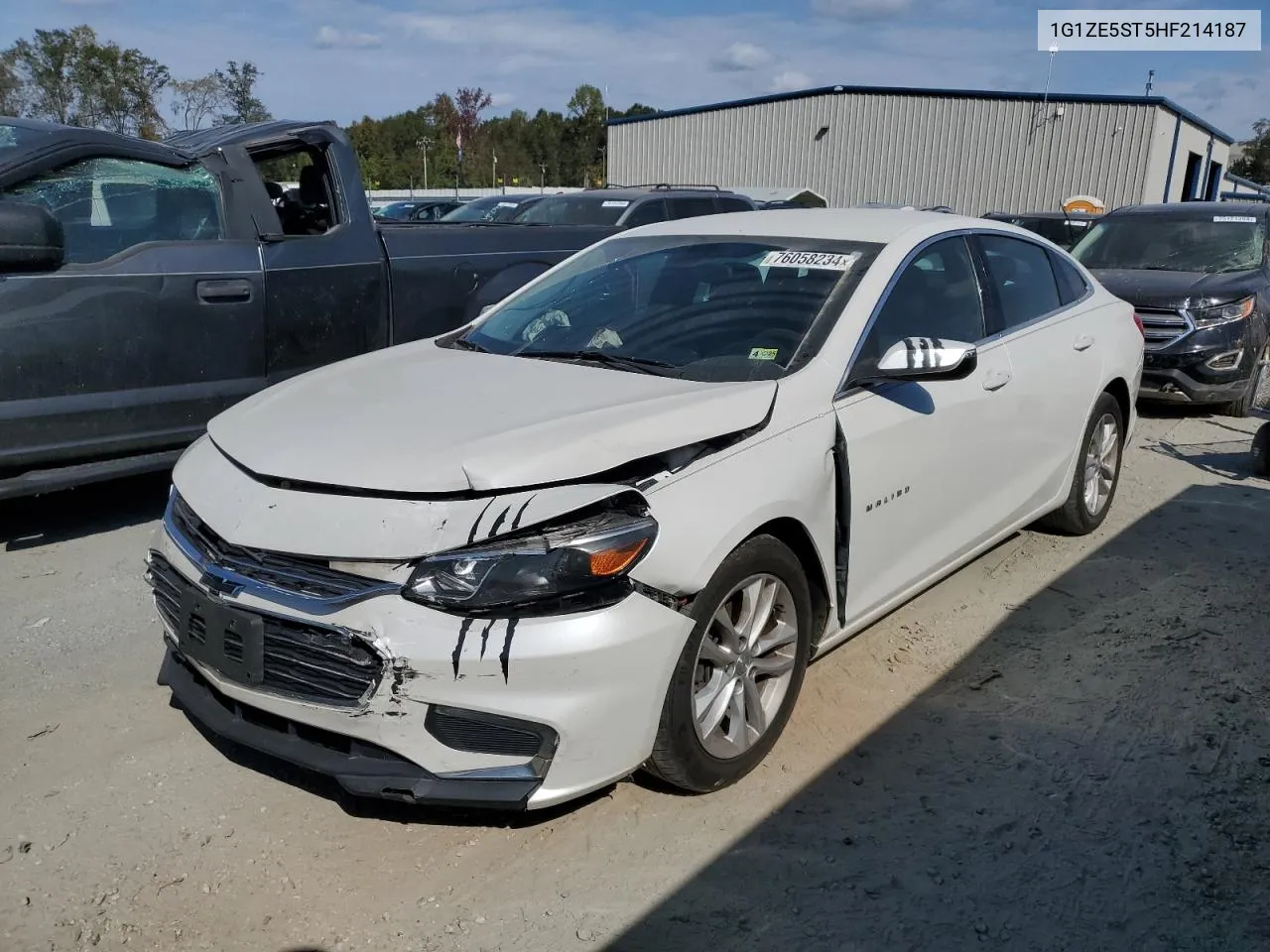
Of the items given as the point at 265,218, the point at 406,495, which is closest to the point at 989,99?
the point at 265,218

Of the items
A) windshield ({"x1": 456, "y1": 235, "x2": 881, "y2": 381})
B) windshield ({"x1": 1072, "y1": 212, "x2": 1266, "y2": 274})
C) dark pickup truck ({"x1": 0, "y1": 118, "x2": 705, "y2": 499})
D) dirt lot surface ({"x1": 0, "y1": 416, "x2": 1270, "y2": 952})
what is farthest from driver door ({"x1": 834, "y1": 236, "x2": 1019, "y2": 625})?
windshield ({"x1": 1072, "y1": 212, "x2": 1266, "y2": 274})

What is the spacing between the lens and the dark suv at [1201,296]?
26.8ft

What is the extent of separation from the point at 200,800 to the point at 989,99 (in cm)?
3346

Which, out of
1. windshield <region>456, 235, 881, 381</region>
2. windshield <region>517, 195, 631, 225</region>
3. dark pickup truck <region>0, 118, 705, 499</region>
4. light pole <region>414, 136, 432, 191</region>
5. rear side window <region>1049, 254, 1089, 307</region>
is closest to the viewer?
windshield <region>456, 235, 881, 381</region>

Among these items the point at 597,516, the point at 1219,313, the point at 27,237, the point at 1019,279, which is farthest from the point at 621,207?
the point at 597,516

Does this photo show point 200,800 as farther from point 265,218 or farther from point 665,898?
point 265,218

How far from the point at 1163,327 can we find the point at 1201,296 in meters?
0.39

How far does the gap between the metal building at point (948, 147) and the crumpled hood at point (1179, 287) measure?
938 inches

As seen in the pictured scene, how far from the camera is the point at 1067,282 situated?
17.0 feet

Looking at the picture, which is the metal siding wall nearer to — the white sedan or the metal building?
the metal building

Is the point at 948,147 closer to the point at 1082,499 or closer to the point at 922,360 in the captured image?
the point at 1082,499

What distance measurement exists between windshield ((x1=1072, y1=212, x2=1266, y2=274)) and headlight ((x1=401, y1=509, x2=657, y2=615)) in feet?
26.9

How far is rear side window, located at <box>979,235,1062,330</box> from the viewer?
14.8 ft

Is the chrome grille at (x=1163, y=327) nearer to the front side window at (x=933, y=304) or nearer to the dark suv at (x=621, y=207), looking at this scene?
the dark suv at (x=621, y=207)
